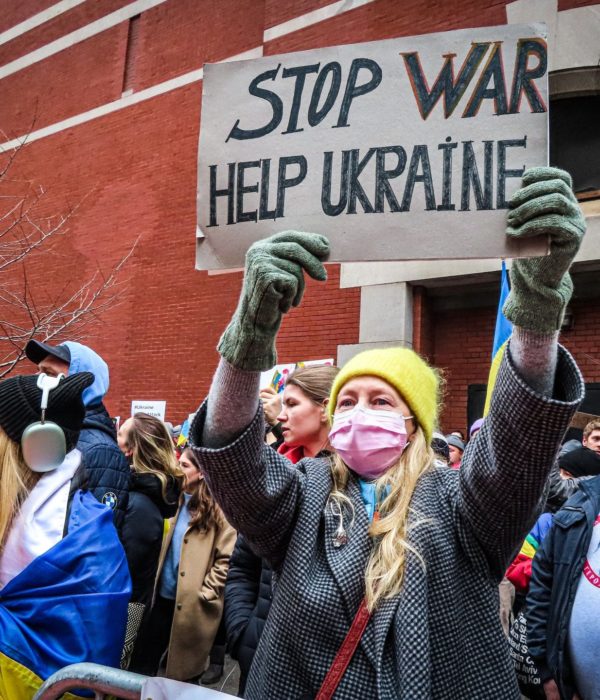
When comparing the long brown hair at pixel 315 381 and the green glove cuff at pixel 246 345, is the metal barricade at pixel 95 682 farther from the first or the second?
the long brown hair at pixel 315 381

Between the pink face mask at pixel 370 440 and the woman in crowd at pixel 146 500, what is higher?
the woman in crowd at pixel 146 500

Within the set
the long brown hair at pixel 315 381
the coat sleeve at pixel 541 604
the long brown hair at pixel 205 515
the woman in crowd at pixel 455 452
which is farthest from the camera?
the woman in crowd at pixel 455 452

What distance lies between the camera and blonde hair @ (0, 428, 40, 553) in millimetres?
2039

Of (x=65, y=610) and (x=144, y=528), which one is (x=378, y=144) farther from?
Result: (x=144, y=528)

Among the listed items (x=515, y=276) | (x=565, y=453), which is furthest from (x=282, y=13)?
(x=515, y=276)

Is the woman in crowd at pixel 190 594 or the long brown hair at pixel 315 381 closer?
the long brown hair at pixel 315 381

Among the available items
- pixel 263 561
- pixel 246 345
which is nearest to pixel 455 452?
pixel 263 561

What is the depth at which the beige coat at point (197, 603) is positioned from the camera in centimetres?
376

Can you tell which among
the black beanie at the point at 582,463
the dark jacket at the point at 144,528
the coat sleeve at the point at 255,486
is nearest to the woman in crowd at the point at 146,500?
the dark jacket at the point at 144,528

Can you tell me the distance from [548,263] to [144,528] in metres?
2.64

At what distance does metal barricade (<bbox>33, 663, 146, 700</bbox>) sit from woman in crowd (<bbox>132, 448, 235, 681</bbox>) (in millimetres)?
2160

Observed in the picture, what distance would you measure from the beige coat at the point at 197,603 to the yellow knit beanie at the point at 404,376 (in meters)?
2.36

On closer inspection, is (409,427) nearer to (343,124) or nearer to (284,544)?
(284,544)

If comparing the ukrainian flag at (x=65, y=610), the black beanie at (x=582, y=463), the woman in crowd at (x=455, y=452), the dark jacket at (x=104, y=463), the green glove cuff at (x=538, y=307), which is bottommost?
the ukrainian flag at (x=65, y=610)
